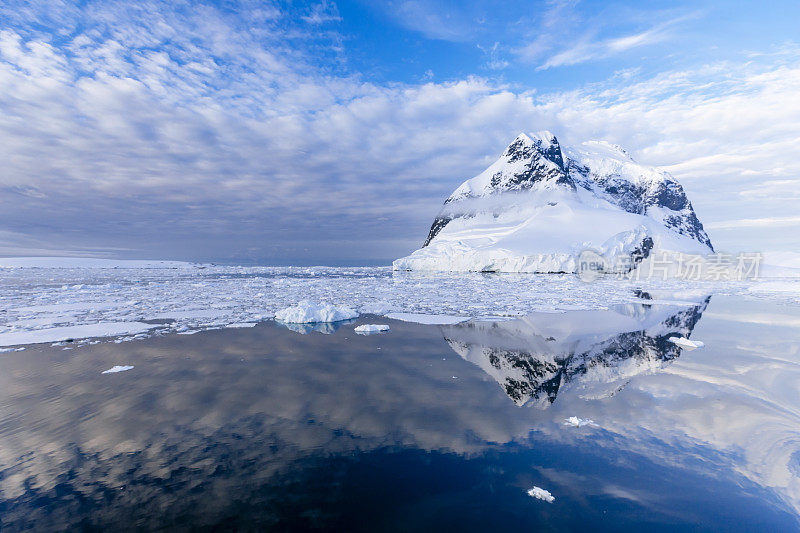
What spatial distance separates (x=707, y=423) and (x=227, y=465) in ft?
23.4

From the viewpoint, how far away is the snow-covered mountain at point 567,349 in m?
7.16

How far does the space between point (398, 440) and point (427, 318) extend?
1034 cm

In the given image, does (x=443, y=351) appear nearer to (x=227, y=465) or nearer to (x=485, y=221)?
(x=227, y=465)

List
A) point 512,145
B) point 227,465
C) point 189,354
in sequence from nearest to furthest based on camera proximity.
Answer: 1. point 227,465
2. point 189,354
3. point 512,145

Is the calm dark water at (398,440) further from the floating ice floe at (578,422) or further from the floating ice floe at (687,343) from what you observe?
the floating ice floe at (687,343)

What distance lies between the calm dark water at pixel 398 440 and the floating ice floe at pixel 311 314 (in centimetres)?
462

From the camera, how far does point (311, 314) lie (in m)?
14.7

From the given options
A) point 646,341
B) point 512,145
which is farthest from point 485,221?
point 646,341

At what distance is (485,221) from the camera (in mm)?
99938

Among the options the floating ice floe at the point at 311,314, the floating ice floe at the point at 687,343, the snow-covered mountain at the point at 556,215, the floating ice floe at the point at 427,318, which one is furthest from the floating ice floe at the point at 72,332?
the snow-covered mountain at the point at 556,215

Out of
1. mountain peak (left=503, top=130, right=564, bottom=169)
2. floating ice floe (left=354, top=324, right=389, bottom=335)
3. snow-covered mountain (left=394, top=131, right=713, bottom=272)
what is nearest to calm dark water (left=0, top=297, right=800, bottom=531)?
floating ice floe (left=354, top=324, right=389, bottom=335)

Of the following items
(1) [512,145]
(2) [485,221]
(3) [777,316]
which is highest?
(1) [512,145]

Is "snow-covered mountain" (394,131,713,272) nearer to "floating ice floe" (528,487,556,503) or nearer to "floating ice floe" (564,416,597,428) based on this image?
"floating ice floe" (564,416,597,428)

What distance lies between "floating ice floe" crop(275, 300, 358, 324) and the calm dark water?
4620mm
